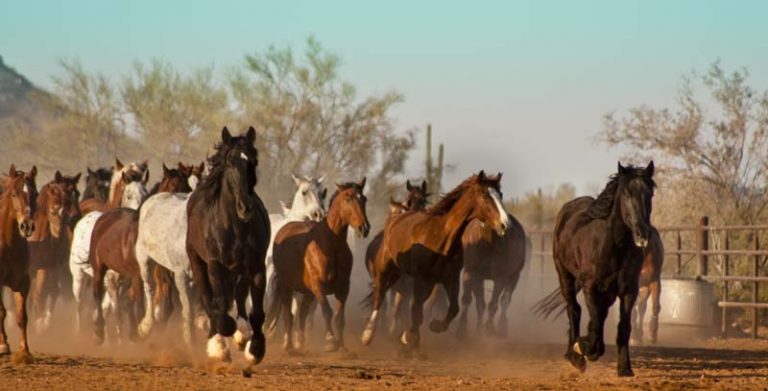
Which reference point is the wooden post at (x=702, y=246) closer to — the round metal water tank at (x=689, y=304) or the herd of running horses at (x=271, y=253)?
the round metal water tank at (x=689, y=304)

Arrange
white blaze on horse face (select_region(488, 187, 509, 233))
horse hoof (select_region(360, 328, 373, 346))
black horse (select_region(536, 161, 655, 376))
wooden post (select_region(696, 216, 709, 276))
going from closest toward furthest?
black horse (select_region(536, 161, 655, 376)) → white blaze on horse face (select_region(488, 187, 509, 233)) → horse hoof (select_region(360, 328, 373, 346)) → wooden post (select_region(696, 216, 709, 276))

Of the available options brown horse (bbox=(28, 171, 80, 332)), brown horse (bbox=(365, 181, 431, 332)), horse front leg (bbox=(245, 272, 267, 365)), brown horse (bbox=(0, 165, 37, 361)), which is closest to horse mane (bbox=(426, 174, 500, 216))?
brown horse (bbox=(365, 181, 431, 332))

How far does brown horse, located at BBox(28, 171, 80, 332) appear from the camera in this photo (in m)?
18.2

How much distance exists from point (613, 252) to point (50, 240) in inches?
379

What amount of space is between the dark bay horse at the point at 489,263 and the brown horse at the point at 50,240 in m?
5.82

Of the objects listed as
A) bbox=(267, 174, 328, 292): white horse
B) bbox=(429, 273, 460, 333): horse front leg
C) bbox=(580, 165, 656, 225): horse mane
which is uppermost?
bbox=(267, 174, 328, 292): white horse

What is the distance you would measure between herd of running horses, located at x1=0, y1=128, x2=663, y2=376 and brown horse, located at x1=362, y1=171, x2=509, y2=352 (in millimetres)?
19

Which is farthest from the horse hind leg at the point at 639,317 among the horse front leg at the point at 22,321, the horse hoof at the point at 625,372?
the horse front leg at the point at 22,321

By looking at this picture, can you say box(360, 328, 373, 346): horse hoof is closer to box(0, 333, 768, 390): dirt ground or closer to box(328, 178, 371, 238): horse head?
box(0, 333, 768, 390): dirt ground

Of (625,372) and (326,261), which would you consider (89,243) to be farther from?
(625,372)

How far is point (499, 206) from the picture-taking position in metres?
15.4

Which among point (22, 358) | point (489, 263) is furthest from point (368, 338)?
point (22, 358)

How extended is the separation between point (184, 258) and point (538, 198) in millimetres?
61372

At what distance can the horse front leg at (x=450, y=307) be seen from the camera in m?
15.7
